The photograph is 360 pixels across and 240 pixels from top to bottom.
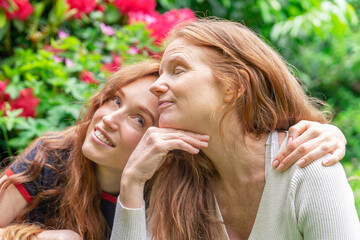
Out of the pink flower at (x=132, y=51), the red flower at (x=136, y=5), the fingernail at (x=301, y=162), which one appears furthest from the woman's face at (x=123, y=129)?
the red flower at (x=136, y=5)

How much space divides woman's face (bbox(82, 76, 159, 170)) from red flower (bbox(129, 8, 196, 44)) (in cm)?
130

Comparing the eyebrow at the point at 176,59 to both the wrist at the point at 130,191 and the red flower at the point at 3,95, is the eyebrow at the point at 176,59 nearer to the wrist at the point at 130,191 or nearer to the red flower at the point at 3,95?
the wrist at the point at 130,191

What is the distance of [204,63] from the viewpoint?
81.7 inches

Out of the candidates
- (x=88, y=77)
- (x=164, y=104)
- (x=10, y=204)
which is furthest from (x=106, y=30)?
(x=164, y=104)

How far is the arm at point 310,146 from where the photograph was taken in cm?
191

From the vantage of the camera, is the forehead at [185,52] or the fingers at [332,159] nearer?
the fingers at [332,159]

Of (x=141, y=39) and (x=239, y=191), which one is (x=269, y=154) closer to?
(x=239, y=191)

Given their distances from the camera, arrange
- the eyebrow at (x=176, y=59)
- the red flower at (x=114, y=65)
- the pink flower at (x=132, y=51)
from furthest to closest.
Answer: the pink flower at (x=132, y=51), the red flower at (x=114, y=65), the eyebrow at (x=176, y=59)

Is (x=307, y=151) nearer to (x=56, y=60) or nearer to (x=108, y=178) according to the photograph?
(x=108, y=178)

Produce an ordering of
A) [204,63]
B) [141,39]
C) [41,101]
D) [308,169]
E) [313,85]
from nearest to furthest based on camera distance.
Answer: [308,169] < [204,63] < [41,101] < [141,39] < [313,85]

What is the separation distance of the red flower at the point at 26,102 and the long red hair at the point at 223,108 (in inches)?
45.1

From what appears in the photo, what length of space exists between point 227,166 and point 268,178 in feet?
0.71

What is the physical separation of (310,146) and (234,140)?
35cm

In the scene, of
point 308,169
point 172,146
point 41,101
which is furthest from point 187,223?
point 41,101
